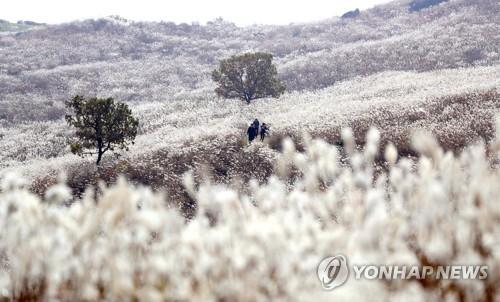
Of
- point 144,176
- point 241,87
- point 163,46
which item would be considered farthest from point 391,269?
point 163,46

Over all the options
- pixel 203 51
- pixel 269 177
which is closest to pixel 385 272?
pixel 269 177

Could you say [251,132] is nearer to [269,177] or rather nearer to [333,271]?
[269,177]

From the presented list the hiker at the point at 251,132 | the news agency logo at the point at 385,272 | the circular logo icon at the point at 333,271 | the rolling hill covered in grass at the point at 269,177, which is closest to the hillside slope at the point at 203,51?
the rolling hill covered in grass at the point at 269,177

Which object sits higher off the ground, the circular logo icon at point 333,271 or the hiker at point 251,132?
the circular logo icon at point 333,271

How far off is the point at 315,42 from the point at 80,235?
2925 inches

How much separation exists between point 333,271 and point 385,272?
1.18 ft

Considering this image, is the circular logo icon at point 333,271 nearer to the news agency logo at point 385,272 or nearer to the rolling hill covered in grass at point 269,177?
the news agency logo at point 385,272

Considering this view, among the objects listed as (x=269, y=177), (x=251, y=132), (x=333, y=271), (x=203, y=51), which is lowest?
(x=269, y=177)

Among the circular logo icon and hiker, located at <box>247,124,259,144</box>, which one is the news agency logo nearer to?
the circular logo icon

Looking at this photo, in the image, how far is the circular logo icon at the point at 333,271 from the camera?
3391 mm

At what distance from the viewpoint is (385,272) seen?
11.4 feet

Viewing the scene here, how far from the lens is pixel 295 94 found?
44469mm

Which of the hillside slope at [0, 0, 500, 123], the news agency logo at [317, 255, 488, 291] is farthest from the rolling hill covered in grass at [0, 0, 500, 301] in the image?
the hillside slope at [0, 0, 500, 123]

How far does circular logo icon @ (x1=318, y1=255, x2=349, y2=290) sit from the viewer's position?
339 cm
